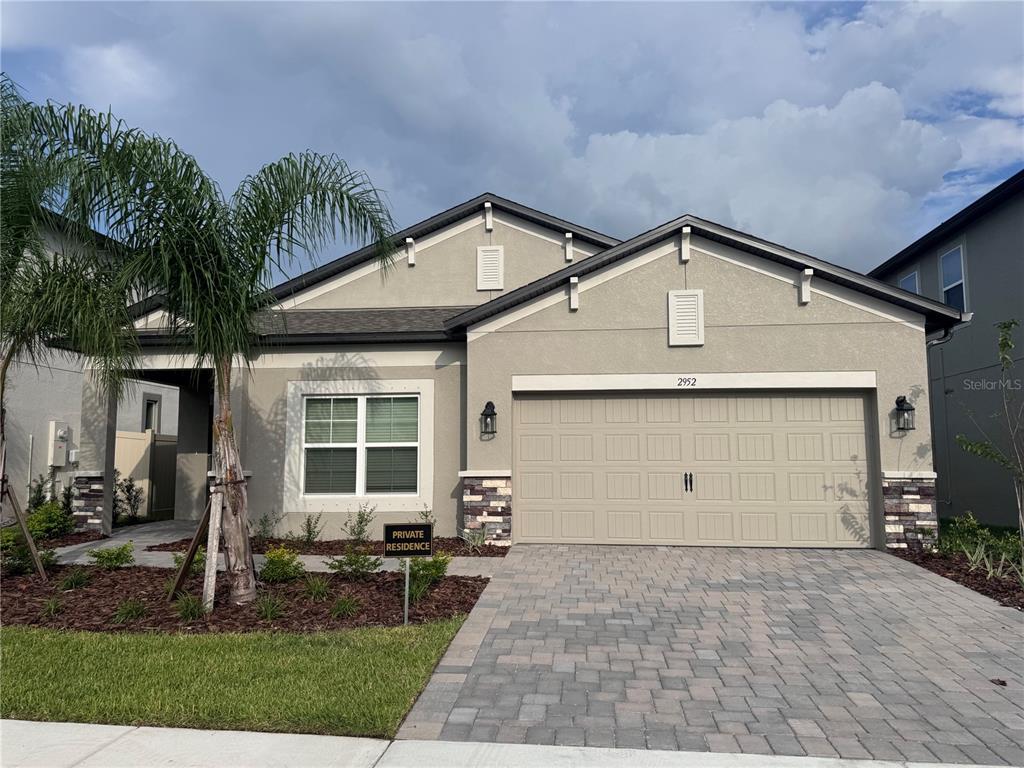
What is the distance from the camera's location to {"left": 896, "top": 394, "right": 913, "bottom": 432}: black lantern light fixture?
33.0ft

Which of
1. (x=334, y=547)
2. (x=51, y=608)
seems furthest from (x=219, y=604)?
(x=334, y=547)

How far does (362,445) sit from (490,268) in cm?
496

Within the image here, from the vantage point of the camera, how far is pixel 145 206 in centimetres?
679

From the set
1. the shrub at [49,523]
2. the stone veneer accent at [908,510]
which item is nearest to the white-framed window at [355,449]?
the shrub at [49,523]

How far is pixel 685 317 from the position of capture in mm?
10789

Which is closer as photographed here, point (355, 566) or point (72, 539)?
point (355, 566)

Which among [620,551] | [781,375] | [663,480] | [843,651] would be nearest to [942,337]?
[781,375]

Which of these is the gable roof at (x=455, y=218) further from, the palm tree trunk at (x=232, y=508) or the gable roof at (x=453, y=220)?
the palm tree trunk at (x=232, y=508)

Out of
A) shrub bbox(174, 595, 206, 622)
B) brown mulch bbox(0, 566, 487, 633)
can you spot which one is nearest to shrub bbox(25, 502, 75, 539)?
brown mulch bbox(0, 566, 487, 633)

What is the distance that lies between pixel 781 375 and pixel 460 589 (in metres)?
6.07

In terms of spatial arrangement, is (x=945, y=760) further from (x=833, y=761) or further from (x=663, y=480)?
(x=663, y=480)

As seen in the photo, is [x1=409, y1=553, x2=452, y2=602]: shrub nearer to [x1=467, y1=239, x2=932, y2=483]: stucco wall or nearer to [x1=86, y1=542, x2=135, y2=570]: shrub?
[x1=467, y1=239, x2=932, y2=483]: stucco wall

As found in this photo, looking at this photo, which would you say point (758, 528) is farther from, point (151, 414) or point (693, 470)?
point (151, 414)

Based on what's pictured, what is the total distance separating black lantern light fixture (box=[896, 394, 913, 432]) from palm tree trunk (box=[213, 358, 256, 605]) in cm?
922
